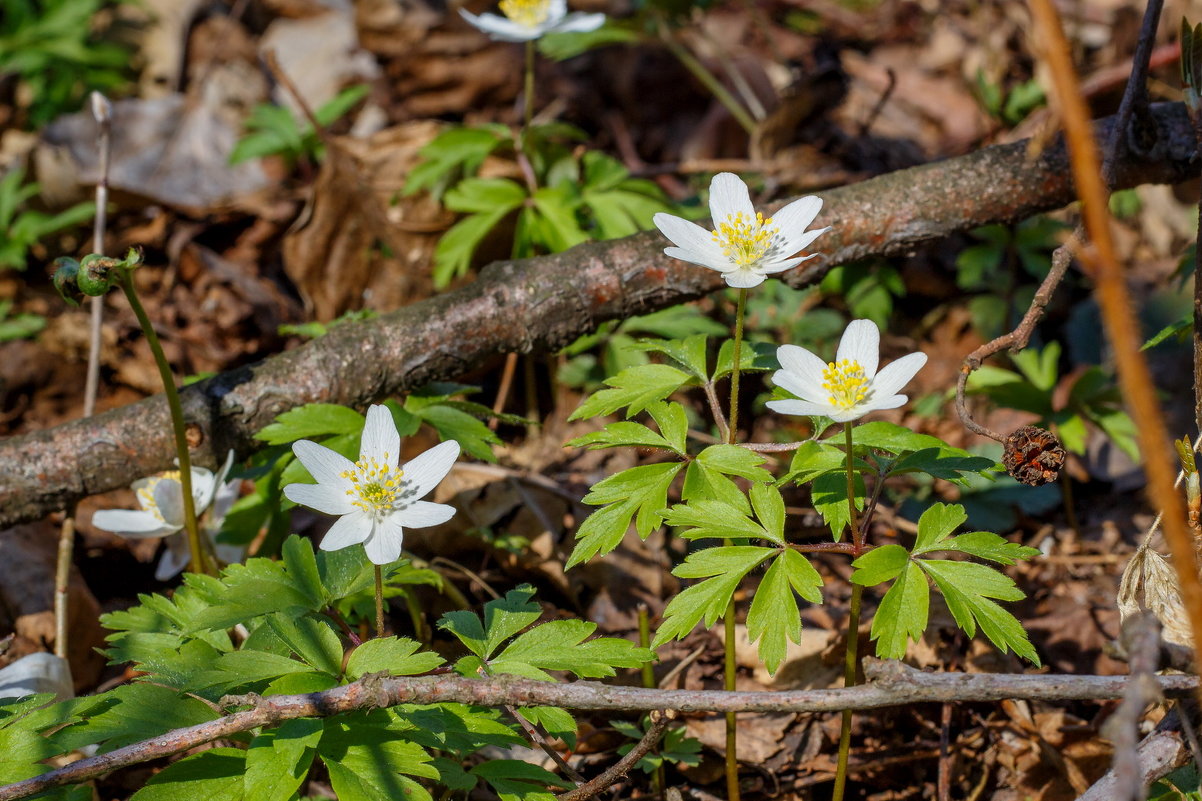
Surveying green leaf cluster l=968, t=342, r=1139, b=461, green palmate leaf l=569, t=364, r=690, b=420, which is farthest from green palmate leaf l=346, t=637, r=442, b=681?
green leaf cluster l=968, t=342, r=1139, b=461

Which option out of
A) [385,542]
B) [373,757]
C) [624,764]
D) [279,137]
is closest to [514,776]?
[624,764]

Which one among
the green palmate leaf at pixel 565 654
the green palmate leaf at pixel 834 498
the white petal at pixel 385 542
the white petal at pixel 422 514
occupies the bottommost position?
the green palmate leaf at pixel 565 654

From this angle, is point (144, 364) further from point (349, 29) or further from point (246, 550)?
point (349, 29)

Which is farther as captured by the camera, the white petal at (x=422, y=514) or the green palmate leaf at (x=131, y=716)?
the white petal at (x=422, y=514)

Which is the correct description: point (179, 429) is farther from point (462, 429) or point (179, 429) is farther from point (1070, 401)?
point (1070, 401)

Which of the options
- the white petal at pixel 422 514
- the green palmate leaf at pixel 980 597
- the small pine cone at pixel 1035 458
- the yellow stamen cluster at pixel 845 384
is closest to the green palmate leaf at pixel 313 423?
the white petal at pixel 422 514

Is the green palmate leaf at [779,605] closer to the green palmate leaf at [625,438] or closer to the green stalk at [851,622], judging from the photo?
the green stalk at [851,622]
